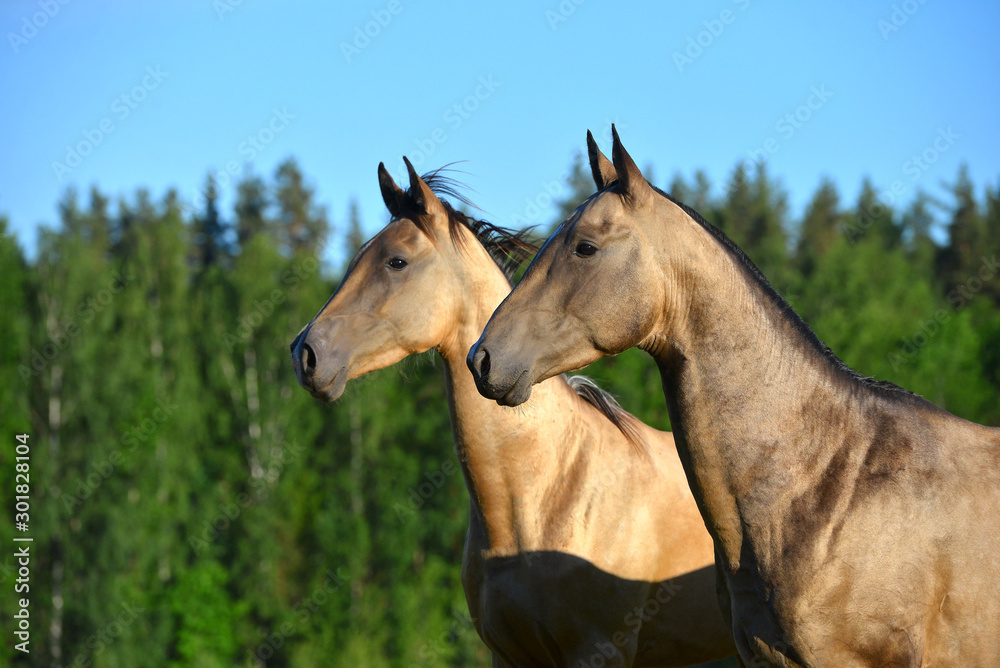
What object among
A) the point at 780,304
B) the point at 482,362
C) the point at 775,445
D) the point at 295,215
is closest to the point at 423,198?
the point at 482,362

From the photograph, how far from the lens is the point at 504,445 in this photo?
16.1 feet

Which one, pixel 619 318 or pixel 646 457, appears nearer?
pixel 619 318

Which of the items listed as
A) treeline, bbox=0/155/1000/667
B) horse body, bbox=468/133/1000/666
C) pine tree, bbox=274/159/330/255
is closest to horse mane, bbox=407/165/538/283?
horse body, bbox=468/133/1000/666

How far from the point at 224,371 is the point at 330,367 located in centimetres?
3061

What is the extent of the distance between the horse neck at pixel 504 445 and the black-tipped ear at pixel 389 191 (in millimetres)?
706

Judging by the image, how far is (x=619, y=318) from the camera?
133 inches

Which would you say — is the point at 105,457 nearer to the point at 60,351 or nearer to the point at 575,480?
the point at 60,351

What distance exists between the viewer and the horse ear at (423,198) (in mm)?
5234

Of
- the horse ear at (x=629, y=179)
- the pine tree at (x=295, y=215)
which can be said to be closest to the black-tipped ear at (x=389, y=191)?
the horse ear at (x=629, y=179)

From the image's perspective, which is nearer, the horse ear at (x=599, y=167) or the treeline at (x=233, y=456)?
the horse ear at (x=599, y=167)

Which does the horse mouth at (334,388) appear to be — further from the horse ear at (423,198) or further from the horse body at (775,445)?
the horse body at (775,445)

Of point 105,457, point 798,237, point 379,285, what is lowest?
point 379,285

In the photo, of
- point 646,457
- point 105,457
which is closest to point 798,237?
point 105,457


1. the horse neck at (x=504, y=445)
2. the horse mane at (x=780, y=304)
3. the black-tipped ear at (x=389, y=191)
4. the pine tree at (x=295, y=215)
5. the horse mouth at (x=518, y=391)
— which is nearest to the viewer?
the horse mouth at (x=518, y=391)
